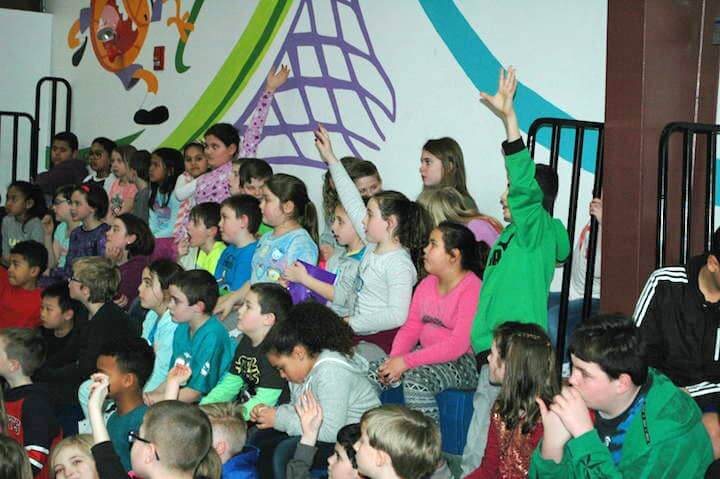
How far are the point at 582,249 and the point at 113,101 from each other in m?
5.75

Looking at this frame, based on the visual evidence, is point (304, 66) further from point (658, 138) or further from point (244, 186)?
point (658, 138)

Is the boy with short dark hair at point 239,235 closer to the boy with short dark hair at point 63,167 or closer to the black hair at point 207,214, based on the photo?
the black hair at point 207,214

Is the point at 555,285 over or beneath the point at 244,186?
beneath

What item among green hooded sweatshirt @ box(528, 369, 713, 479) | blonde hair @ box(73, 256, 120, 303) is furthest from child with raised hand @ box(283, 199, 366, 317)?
green hooded sweatshirt @ box(528, 369, 713, 479)

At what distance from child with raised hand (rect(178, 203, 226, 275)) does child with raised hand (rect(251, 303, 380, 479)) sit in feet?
5.93

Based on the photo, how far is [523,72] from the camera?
606 cm

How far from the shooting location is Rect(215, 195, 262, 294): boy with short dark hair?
19.9 feet

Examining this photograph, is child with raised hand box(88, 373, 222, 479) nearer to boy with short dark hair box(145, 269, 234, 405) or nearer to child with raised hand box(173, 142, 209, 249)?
boy with short dark hair box(145, 269, 234, 405)

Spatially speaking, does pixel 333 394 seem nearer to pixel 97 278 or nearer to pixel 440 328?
pixel 440 328

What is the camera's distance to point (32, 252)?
23.2 feet

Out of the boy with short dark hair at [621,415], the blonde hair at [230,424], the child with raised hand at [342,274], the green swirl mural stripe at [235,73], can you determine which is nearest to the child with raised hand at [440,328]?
the child with raised hand at [342,274]

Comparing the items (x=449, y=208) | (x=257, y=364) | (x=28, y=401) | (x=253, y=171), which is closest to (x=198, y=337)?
(x=257, y=364)

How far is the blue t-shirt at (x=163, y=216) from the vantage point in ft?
25.7

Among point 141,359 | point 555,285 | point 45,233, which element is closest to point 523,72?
point 555,285
